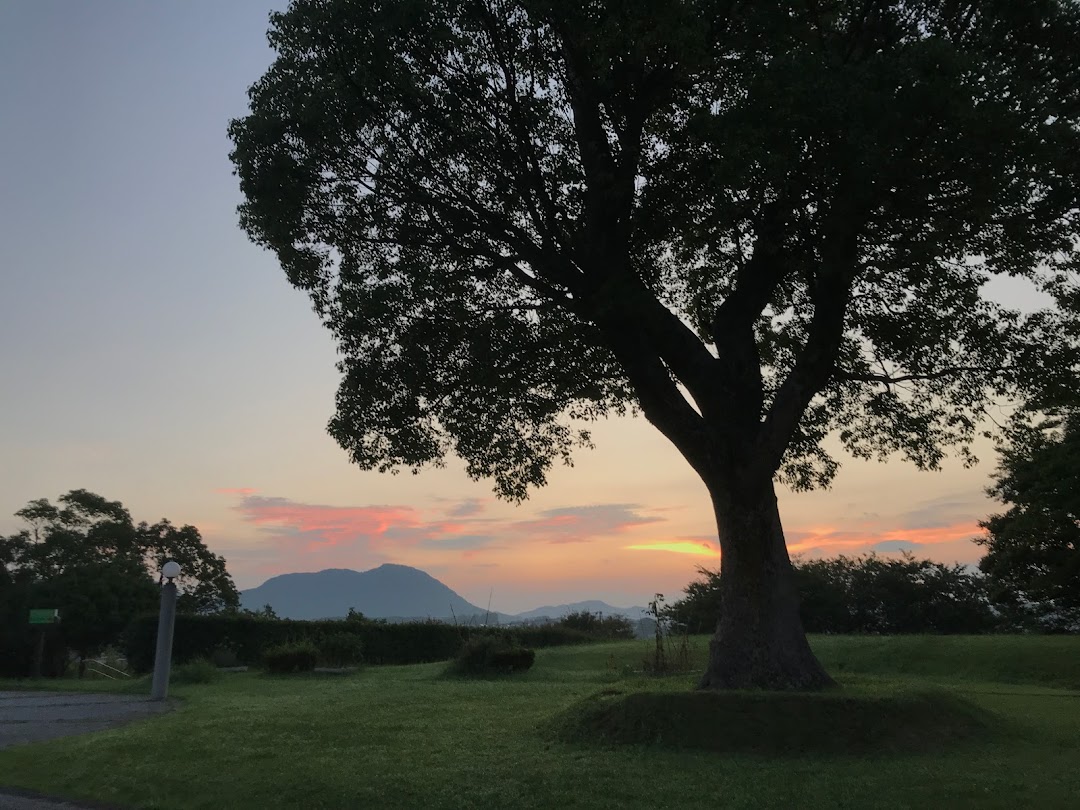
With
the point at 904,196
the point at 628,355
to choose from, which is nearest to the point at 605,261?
the point at 628,355

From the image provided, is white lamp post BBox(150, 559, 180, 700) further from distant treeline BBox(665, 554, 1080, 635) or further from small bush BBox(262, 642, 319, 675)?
distant treeline BBox(665, 554, 1080, 635)

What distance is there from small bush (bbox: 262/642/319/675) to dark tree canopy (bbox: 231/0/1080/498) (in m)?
8.78

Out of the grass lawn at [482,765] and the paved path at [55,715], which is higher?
the paved path at [55,715]

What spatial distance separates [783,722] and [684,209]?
22.9 ft

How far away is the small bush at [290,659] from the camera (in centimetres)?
1975

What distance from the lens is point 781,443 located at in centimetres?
1126

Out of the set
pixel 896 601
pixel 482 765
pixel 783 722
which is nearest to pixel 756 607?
pixel 783 722

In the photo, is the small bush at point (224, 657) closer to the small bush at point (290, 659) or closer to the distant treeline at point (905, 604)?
the small bush at point (290, 659)

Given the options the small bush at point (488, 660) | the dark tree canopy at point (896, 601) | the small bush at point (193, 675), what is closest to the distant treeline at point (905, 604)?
the dark tree canopy at point (896, 601)

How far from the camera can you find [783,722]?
28.0 ft

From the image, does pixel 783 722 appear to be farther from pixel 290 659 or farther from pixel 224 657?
pixel 224 657

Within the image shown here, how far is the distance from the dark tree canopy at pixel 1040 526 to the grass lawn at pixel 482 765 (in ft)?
33.7

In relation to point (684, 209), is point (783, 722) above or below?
below

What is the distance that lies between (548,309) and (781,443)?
403cm
